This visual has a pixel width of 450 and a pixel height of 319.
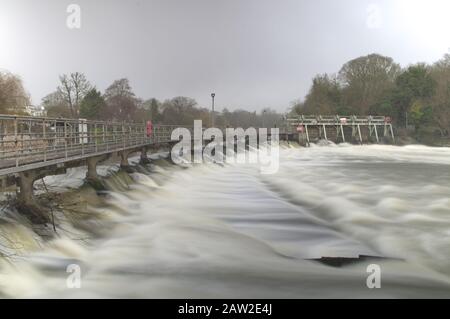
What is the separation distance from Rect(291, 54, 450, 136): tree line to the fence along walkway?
5229 cm

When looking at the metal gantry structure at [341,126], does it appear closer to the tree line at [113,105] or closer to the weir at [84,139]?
the weir at [84,139]

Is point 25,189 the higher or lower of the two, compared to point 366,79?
lower

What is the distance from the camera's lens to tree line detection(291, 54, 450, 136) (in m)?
70.2

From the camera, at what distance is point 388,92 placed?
256 feet

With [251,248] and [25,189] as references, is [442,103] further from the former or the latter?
[25,189]

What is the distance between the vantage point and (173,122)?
88.8 meters

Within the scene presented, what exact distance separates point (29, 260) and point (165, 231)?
4.07 m

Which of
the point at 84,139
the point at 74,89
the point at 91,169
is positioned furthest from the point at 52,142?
the point at 74,89

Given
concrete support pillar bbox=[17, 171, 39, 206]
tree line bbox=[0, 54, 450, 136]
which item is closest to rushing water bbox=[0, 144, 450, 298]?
concrete support pillar bbox=[17, 171, 39, 206]

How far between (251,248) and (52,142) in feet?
43.2

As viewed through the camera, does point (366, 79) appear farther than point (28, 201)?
Yes

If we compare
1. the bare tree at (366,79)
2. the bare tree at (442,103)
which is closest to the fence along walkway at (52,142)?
the bare tree at (442,103)

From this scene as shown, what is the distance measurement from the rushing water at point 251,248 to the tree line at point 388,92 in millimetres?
56612
